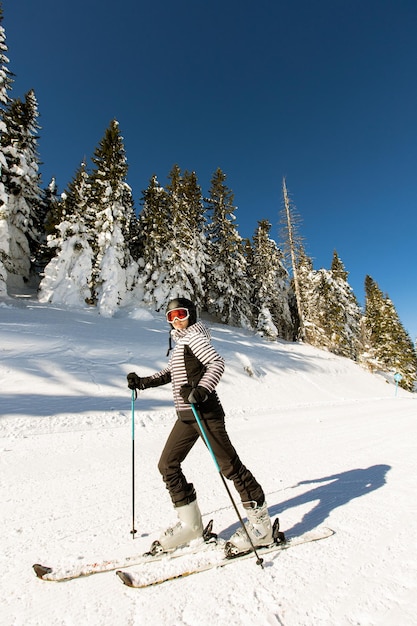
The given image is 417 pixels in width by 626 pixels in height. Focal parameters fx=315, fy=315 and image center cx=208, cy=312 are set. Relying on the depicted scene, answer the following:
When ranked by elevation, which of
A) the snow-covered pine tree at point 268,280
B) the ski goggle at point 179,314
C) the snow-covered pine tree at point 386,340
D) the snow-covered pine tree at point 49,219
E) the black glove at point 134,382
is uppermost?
the snow-covered pine tree at point 49,219

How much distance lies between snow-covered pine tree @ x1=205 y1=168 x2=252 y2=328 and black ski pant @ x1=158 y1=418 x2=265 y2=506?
2653cm

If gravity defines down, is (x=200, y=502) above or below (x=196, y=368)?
below

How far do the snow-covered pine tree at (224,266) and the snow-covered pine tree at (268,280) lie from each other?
1.83 metres

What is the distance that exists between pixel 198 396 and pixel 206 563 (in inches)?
51.7

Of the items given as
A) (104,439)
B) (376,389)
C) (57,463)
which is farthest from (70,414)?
(376,389)

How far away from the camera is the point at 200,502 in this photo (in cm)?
386

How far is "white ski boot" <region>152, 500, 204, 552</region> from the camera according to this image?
2.72m

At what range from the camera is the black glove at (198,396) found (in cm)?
262

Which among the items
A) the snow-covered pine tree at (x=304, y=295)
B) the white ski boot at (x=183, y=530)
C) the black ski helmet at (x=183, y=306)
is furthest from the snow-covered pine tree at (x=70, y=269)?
→ the white ski boot at (x=183, y=530)

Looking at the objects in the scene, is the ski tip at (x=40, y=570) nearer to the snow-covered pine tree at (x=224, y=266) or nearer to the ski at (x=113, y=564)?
the ski at (x=113, y=564)

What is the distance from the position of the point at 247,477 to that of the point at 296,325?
40.0 m

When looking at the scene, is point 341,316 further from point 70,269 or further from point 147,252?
point 70,269

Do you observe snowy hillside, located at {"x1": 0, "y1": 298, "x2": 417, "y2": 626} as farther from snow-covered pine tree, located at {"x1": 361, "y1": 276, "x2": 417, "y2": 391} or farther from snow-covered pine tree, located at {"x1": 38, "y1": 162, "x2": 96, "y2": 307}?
snow-covered pine tree, located at {"x1": 361, "y1": 276, "x2": 417, "y2": 391}

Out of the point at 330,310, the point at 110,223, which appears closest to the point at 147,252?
the point at 110,223
